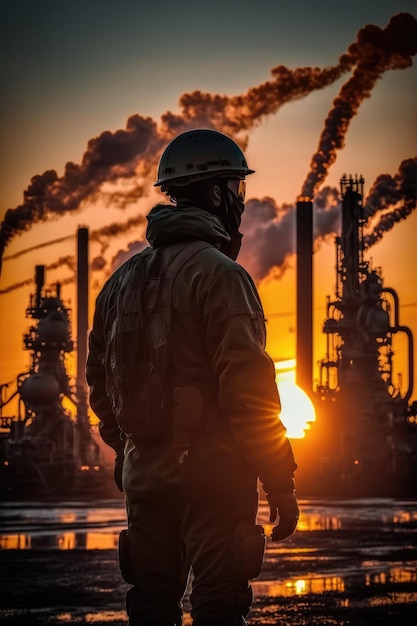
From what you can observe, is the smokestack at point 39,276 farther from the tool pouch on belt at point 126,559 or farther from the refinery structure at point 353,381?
the tool pouch on belt at point 126,559

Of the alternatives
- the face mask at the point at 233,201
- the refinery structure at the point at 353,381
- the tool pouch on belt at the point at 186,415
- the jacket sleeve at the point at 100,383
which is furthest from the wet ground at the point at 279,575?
the refinery structure at the point at 353,381

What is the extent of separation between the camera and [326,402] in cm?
6312

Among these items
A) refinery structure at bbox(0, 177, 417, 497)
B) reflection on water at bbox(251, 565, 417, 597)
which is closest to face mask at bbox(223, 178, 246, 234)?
reflection on water at bbox(251, 565, 417, 597)

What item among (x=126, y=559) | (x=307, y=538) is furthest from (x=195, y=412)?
(x=307, y=538)

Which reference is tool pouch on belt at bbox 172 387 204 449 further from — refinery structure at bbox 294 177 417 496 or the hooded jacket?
refinery structure at bbox 294 177 417 496

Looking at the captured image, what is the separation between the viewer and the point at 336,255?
6312 cm

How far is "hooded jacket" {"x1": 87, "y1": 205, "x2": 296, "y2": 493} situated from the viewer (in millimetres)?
4680

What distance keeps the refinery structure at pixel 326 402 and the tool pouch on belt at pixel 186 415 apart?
5235cm

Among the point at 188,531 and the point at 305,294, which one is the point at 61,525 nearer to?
the point at 188,531

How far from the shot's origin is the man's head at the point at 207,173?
5.18 meters

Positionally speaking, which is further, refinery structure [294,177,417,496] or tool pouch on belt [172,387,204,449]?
refinery structure [294,177,417,496]

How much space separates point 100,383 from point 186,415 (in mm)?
781

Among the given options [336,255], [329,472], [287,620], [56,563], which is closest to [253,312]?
[287,620]

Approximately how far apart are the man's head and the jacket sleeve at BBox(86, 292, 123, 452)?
1.87 feet
